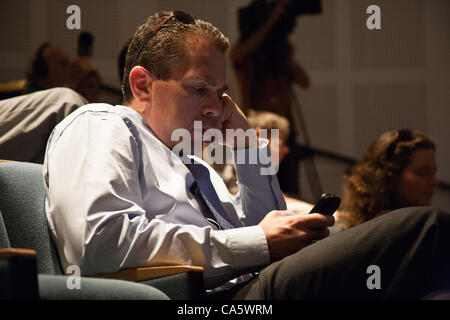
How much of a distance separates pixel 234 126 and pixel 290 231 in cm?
55

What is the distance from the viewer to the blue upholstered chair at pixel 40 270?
3.22 feet

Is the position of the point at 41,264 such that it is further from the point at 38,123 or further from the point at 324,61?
the point at 324,61

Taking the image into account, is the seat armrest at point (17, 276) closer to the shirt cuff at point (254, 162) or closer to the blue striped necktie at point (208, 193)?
the blue striped necktie at point (208, 193)

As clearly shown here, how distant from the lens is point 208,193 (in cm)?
165

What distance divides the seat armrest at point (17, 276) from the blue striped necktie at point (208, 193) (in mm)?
603

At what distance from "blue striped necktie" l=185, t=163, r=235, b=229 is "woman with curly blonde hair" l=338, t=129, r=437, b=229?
116 cm

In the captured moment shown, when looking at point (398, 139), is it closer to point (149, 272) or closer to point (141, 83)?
point (141, 83)

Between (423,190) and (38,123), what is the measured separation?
1672 mm

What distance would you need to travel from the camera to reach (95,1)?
153 inches

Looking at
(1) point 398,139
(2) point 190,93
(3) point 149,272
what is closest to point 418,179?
(1) point 398,139

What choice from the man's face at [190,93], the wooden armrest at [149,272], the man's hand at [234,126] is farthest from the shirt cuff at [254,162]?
the wooden armrest at [149,272]

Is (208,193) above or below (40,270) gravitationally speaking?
above

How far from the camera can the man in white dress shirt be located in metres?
1.22

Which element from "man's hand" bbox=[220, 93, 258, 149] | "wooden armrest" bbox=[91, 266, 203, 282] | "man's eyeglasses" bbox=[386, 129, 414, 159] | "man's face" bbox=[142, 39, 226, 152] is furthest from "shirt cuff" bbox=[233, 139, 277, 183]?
"man's eyeglasses" bbox=[386, 129, 414, 159]
